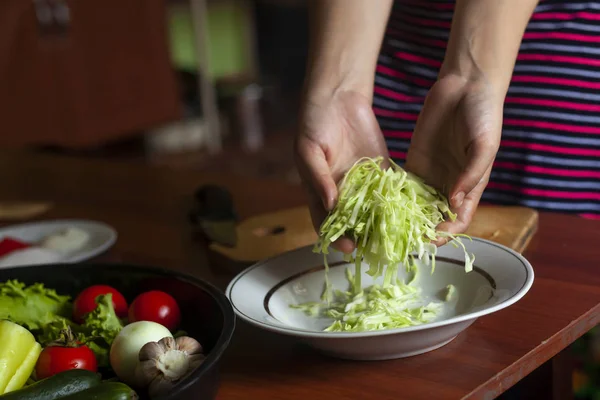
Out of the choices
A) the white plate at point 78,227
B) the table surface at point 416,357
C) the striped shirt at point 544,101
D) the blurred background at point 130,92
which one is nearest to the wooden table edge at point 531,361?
the table surface at point 416,357

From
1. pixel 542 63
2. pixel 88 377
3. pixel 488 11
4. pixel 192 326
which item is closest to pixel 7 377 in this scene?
pixel 88 377

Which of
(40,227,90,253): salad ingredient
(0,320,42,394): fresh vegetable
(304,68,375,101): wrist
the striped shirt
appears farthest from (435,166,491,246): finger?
(40,227,90,253): salad ingredient

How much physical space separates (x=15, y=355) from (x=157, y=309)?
20cm

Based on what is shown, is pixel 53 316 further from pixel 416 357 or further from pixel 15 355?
pixel 416 357

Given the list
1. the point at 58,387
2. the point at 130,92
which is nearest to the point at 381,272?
the point at 58,387

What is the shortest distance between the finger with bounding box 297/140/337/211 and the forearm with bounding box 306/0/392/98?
166mm

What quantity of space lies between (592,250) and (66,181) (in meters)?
1.36

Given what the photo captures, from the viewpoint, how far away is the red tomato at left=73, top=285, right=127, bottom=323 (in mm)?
1140

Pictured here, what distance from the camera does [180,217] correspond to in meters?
1.75

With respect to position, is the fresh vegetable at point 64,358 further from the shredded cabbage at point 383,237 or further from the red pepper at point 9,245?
the red pepper at point 9,245

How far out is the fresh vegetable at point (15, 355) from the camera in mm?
940

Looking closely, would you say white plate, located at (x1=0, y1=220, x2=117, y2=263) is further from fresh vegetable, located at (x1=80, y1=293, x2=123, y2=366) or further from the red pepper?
fresh vegetable, located at (x1=80, y1=293, x2=123, y2=366)

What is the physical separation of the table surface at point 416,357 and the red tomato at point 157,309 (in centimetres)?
9

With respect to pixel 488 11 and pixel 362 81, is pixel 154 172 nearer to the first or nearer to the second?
pixel 362 81
